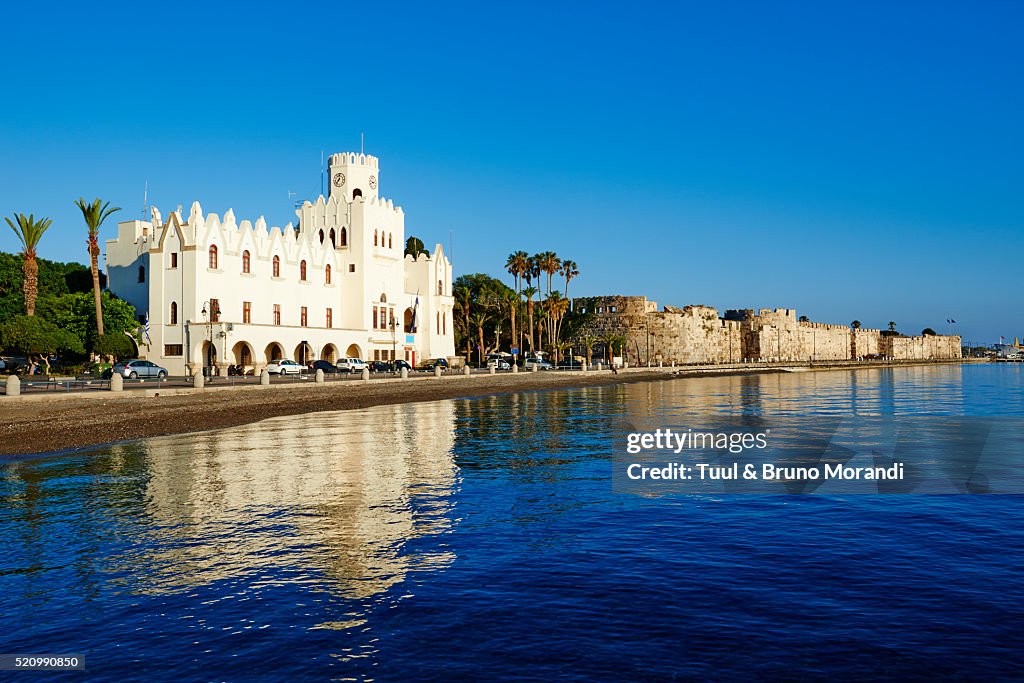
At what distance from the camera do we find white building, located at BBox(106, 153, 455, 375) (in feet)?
207

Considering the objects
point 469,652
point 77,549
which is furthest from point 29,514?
point 469,652

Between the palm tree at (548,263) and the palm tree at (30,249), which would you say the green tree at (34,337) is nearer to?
the palm tree at (30,249)

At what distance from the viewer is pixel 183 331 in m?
63.1

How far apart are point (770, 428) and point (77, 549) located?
25606mm

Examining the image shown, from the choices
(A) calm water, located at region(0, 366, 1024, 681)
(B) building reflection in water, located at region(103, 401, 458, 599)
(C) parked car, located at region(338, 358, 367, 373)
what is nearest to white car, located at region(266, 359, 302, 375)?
(C) parked car, located at region(338, 358, 367, 373)

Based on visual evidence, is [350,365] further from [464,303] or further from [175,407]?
[464,303]

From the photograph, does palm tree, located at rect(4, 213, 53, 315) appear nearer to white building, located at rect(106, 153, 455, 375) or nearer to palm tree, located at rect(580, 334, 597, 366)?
white building, located at rect(106, 153, 455, 375)

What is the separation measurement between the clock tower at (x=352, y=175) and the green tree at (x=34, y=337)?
34.3 metres

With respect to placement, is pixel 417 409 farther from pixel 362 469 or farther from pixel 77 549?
pixel 77 549

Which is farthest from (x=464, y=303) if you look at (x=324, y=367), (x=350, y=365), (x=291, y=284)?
(x=324, y=367)

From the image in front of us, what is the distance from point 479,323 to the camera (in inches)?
3959

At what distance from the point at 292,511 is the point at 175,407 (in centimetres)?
2439

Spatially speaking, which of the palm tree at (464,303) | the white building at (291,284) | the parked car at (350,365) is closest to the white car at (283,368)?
the white building at (291,284)

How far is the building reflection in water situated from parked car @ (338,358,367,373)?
128 ft
